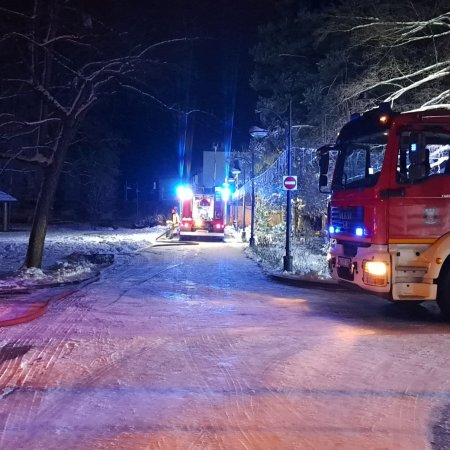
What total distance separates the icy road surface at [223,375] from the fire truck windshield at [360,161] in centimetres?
252

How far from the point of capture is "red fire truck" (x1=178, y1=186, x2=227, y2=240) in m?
33.6

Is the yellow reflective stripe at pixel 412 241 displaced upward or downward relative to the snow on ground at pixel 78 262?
upward

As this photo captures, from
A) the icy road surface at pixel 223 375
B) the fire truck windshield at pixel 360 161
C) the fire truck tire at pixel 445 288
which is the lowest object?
the icy road surface at pixel 223 375

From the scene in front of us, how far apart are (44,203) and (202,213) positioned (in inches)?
775

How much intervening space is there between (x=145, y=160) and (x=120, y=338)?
66857 millimetres

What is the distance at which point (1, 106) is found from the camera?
68.6 ft

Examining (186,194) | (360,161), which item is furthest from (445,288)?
(186,194)

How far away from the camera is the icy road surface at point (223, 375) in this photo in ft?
15.9

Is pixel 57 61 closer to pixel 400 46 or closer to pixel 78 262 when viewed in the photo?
pixel 78 262

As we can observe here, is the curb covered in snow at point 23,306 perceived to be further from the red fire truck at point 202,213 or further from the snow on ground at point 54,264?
the red fire truck at point 202,213

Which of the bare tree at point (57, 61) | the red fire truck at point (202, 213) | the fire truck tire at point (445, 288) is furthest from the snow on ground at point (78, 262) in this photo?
the red fire truck at point (202, 213)

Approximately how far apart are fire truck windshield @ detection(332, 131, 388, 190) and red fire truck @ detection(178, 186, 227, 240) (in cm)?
2257

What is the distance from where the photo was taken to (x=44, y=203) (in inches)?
586

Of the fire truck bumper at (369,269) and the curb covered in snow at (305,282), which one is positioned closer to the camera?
the fire truck bumper at (369,269)
